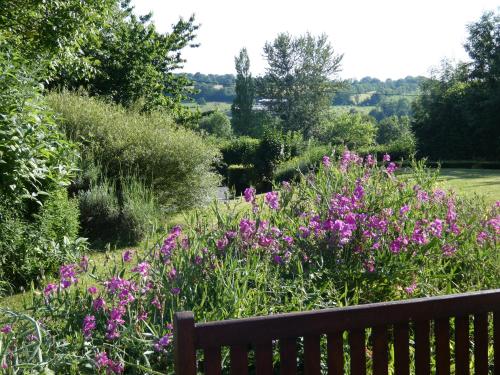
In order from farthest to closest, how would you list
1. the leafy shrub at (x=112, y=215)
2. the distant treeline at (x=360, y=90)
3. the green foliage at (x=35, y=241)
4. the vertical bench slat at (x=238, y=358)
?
the distant treeline at (x=360, y=90), the leafy shrub at (x=112, y=215), the green foliage at (x=35, y=241), the vertical bench slat at (x=238, y=358)

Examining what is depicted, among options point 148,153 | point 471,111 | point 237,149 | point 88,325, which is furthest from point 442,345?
point 471,111

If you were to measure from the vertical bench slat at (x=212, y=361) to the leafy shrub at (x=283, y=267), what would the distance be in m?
0.88

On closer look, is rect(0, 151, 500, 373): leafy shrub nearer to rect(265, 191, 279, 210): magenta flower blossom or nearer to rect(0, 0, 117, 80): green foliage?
rect(265, 191, 279, 210): magenta flower blossom

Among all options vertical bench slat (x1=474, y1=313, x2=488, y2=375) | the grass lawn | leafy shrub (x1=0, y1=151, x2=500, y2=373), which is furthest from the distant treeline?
vertical bench slat (x1=474, y1=313, x2=488, y2=375)

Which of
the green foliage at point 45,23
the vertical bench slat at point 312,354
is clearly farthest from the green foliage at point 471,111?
the vertical bench slat at point 312,354

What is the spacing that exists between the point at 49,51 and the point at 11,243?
542 cm

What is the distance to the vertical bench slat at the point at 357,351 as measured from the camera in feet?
6.30

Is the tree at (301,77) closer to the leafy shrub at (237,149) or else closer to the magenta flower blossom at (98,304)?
the leafy shrub at (237,149)

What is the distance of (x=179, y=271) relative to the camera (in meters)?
3.21

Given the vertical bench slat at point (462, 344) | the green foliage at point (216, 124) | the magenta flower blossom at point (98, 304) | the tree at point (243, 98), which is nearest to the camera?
the vertical bench slat at point (462, 344)

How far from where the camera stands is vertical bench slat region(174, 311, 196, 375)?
1.66 metres

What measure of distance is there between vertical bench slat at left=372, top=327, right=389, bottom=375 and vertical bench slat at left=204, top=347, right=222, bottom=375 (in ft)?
1.79

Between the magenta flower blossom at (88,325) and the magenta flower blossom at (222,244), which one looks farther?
the magenta flower blossom at (222,244)

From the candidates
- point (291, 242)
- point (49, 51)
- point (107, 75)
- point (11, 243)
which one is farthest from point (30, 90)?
point (107, 75)
